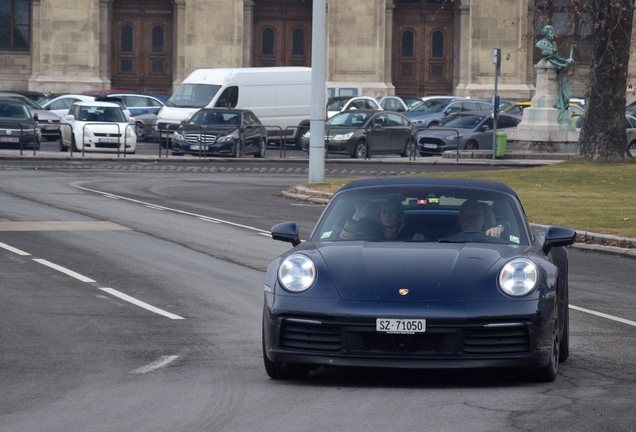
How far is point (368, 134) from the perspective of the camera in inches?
1558

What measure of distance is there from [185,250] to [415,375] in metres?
Result: 8.02

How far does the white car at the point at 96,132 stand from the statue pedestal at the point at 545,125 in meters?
12.1

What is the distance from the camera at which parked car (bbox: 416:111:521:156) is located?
41.8 m

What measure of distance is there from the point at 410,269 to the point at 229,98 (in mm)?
36198

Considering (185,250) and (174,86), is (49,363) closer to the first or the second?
(185,250)

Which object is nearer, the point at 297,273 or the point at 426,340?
the point at 426,340

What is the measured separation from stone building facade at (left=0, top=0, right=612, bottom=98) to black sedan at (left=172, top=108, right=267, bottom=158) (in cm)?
1928

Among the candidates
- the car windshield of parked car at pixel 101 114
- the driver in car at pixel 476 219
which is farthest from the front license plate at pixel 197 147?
the driver in car at pixel 476 219

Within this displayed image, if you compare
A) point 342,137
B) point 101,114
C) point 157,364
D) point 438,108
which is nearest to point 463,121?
point 342,137

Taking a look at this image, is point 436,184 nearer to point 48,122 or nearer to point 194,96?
point 194,96

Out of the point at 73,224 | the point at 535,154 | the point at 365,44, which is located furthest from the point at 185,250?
the point at 365,44

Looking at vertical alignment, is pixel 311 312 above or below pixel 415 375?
above

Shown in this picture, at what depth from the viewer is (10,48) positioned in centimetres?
6006

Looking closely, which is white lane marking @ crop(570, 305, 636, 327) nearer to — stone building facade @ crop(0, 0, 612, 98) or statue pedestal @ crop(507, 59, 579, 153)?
statue pedestal @ crop(507, 59, 579, 153)
